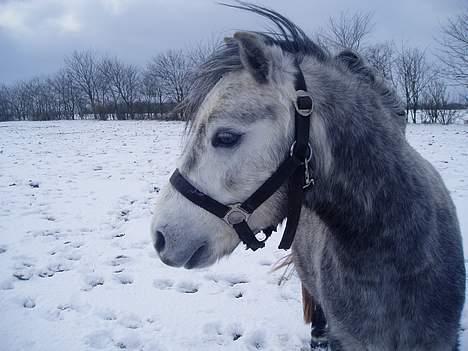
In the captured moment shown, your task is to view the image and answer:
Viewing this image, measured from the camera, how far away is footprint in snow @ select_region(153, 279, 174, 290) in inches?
154

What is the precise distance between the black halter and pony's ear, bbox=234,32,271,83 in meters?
0.17

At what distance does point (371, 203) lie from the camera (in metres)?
1.57

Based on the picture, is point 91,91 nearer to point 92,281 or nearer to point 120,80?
point 120,80

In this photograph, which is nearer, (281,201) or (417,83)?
(281,201)

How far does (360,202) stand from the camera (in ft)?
5.16

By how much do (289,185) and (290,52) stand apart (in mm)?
710

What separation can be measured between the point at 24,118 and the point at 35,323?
70.7 metres

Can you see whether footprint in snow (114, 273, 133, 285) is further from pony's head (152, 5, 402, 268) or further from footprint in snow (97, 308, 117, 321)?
pony's head (152, 5, 402, 268)

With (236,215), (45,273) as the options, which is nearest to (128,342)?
(45,273)

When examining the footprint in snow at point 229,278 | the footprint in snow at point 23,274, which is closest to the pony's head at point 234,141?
the footprint in snow at point 229,278

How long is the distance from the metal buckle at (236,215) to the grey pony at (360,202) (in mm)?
69

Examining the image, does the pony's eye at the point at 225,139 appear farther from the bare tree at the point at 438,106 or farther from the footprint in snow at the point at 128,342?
the bare tree at the point at 438,106

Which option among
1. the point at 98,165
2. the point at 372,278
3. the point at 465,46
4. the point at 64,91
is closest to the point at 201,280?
the point at 372,278

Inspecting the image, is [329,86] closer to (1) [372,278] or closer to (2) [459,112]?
(1) [372,278]
